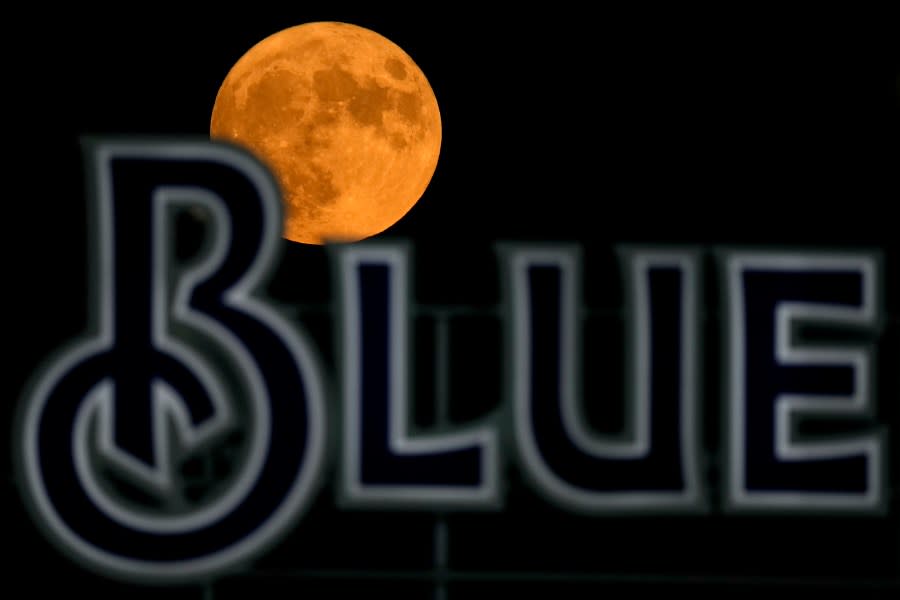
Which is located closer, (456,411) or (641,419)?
(641,419)

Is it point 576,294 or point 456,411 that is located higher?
point 576,294

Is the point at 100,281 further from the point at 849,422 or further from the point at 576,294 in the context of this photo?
the point at 849,422

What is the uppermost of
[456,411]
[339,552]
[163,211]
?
[163,211]

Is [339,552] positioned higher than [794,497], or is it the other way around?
[794,497]

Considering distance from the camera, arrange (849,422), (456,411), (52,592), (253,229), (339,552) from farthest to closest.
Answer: (339,552) < (456,411) < (52,592) < (849,422) < (253,229)

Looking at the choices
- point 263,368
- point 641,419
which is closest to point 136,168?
point 263,368

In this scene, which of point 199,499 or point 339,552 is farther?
point 339,552

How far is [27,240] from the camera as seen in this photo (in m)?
7.59

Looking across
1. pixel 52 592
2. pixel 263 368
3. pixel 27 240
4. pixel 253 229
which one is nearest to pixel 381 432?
pixel 263 368

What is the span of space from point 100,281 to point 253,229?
2.84 ft

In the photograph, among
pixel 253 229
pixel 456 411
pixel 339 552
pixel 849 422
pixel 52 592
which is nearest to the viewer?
pixel 253 229

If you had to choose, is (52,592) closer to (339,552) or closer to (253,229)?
(339,552)

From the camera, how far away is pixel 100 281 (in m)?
6.88

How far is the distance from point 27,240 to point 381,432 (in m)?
2.42
